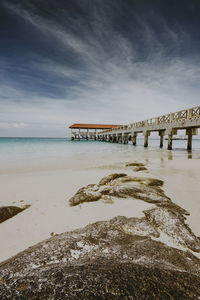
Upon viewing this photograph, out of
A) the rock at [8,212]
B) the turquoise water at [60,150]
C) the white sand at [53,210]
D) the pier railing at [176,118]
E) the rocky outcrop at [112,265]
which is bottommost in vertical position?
the turquoise water at [60,150]

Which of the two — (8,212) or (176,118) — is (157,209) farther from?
(176,118)

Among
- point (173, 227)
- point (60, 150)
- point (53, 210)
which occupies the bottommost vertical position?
point (60, 150)

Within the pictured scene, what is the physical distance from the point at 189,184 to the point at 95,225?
3.66 meters

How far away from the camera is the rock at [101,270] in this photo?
101 cm

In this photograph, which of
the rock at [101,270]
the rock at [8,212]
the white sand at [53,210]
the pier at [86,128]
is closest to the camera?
the rock at [101,270]

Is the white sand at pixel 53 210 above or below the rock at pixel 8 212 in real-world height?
below

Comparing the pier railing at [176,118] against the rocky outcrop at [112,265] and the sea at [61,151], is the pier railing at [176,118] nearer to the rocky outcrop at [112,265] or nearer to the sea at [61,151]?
the sea at [61,151]

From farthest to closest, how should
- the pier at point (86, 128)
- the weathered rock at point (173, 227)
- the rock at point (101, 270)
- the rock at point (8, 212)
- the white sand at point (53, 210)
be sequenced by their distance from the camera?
the pier at point (86, 128), the rock at point (8, 212), the white sand at point (53, 210), the weathered rock at point (173, 227), the rock at point (101, 270)

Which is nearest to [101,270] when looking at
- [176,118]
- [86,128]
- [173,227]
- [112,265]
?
[112,265]

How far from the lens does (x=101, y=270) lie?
1236 millimetres

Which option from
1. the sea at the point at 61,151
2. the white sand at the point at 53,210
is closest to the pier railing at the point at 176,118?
the sea at the point at 61,151

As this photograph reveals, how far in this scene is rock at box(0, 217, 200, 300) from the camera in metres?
1.01

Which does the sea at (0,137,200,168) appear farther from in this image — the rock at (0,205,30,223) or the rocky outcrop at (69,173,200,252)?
the rocky outcrop at (69,173,200,252)

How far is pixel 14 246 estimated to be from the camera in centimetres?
204
